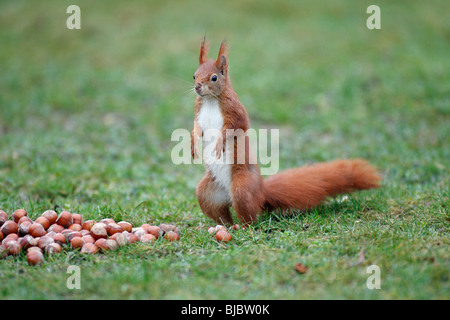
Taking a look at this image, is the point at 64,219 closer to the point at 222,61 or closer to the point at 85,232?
the point at 85,232

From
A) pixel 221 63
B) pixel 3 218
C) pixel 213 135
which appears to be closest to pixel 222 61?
pixel 221 63

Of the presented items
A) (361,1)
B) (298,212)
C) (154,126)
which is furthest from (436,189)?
(361,1)

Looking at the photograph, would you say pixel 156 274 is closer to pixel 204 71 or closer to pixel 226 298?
pixel 226 298

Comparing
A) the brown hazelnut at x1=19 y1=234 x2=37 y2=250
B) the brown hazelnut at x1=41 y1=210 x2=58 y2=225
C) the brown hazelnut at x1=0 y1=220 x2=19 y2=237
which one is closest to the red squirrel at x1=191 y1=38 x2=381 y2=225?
the brown hazelnut at x1=41 y1=210 x2=58 y2=225

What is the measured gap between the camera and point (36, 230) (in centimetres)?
330

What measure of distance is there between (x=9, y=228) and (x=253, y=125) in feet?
13.5

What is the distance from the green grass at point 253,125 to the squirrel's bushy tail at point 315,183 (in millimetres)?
127

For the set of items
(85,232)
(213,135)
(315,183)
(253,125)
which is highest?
(253,125)

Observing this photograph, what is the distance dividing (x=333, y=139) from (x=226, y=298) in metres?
4.13

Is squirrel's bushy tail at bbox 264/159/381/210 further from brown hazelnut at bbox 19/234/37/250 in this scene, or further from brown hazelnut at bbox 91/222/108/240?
brown hazelnut at bbox 19/234/37/250

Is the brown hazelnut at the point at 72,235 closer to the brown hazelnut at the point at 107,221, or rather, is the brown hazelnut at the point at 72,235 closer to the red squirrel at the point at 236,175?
the brown hazelnut at the point at 107,221

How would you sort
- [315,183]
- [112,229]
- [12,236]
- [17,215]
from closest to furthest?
[12,236] → [112,229] → [17,215] → [315,183]

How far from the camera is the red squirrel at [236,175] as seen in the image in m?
3.51

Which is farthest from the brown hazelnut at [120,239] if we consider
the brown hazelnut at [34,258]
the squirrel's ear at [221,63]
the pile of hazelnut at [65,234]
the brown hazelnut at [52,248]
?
the squirrel's ear at [221,63]
